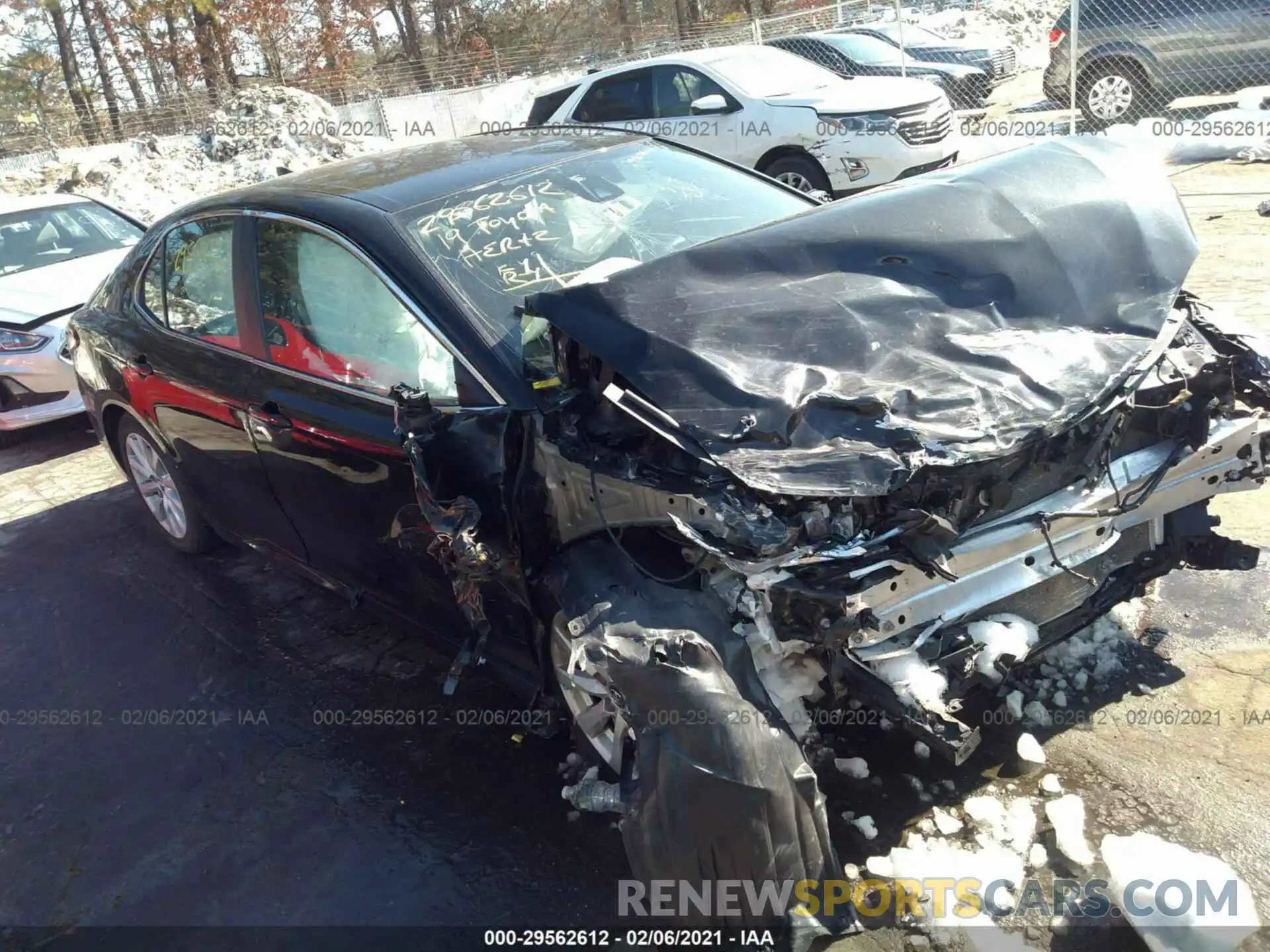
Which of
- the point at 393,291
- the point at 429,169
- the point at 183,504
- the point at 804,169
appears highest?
the point at 429,169

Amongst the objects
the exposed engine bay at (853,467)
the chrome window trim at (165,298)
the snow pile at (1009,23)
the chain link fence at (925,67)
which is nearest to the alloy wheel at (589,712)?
the exposed engine bay at (853,467)

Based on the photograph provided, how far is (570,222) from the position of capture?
11.6ft

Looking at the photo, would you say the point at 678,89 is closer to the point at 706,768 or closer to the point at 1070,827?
the point at 1070,827

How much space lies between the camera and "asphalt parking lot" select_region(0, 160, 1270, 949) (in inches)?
111

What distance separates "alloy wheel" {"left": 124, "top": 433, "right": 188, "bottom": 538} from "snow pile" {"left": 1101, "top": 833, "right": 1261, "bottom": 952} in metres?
4.24

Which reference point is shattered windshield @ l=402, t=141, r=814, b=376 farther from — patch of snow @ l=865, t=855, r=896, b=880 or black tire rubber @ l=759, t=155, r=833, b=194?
black tire rubber @ l=759, t=155, r=833, b=194

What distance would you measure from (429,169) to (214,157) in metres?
16.6

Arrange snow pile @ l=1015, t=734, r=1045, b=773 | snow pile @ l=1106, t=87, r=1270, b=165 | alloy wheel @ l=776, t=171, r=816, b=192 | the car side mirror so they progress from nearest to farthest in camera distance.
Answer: snow pile @ l=1015, t=734, r=1045, b=773, alloy wheel @ l=776, t=171, r=816, b=192, the car side mirror, snow pile @ l=1106, t=87, r=1270, b=165

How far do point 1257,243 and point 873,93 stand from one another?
407cm

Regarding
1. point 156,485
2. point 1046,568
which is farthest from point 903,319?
point 156,485

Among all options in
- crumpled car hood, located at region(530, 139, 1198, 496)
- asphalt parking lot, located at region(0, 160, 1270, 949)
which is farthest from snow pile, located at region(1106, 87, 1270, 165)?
crumpled car hood, located at region(530, 139, 1198, 496)

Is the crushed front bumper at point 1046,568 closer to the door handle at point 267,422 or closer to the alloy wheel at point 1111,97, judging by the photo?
the door handle at point 267,422

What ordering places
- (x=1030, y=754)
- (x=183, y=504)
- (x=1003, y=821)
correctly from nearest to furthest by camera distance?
(x=1003, y=821) < (x=1030, y=754) < (x=183, y=504)

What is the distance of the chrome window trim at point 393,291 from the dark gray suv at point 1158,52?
1044 centimetres
